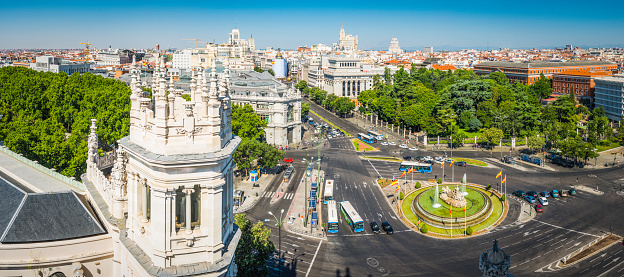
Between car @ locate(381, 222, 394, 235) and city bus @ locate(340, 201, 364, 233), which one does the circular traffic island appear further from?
city bus @ locate(340, 201, 364, 233)

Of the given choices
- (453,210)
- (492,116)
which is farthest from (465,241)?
(492,116)

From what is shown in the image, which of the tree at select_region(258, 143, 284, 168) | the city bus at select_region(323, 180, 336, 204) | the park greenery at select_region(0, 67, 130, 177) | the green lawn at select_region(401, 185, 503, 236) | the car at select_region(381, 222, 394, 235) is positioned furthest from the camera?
the tree at select_region(258, 143, 284, 168)

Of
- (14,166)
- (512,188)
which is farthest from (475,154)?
(14,166)

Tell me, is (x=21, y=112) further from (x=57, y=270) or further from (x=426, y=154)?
(x=426, y=154)

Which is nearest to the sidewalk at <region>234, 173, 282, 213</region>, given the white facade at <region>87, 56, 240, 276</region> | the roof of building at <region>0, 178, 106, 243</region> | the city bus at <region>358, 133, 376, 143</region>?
the city bus at <region>358, 133, 376, 143</region>

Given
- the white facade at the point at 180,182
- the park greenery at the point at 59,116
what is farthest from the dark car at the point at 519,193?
the white facade at the point at 180,182

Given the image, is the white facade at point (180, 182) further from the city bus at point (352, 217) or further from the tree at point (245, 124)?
the tree at point (245, 124)
